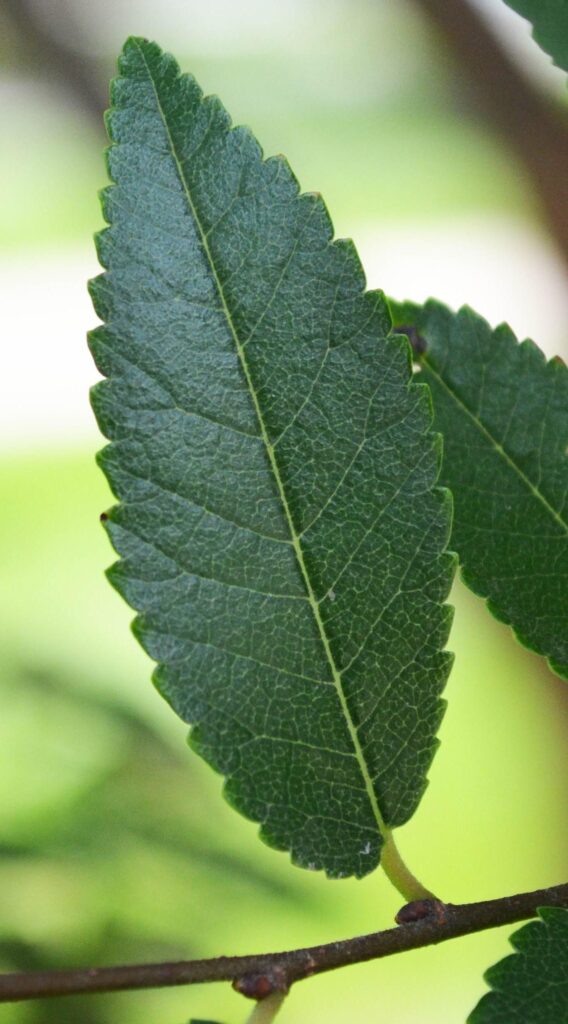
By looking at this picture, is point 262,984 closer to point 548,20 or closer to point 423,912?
point 423,912

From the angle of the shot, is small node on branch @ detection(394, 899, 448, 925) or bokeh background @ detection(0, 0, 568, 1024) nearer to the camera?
small node on branch @ detection(394, 899, 448, 925)

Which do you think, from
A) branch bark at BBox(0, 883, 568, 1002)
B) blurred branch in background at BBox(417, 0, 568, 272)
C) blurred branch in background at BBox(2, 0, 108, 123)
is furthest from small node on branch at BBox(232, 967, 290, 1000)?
blurred branch in background at BBox(2, 0, 108, 123)

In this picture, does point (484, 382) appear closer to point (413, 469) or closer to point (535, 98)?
point (413, 469)

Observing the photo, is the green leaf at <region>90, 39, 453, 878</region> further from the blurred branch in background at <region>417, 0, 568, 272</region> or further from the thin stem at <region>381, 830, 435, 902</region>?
the blurred branch in background at <region>417, 0, 568, 272</region>

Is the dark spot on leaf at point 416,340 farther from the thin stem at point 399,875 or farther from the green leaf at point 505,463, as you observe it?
the thin stem at point 399,875

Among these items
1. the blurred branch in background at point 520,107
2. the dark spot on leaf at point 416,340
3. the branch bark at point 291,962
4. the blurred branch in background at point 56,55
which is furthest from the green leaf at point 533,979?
the blurred branch in background at point 56,55

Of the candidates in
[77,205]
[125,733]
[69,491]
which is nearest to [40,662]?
[125,733]
